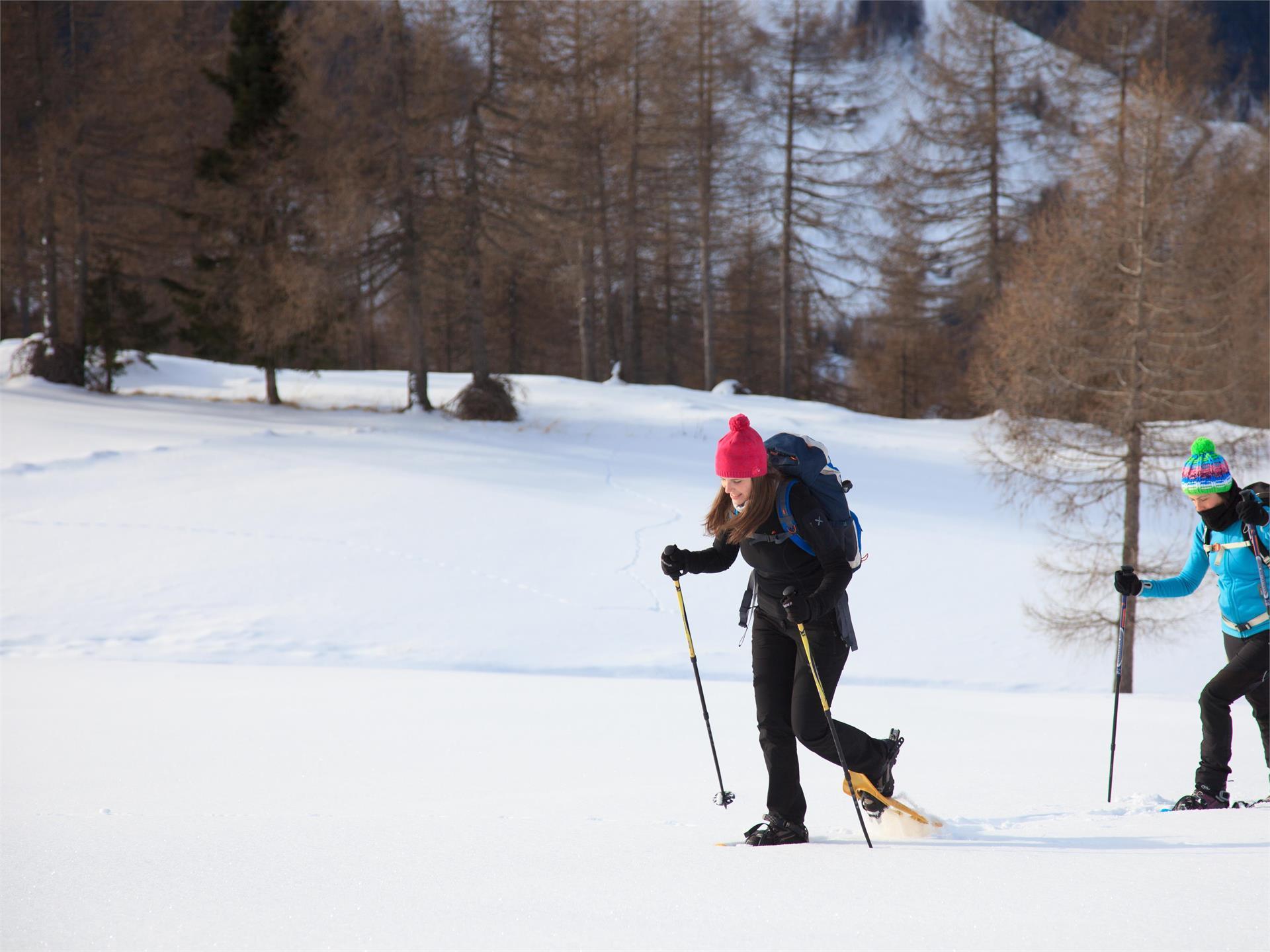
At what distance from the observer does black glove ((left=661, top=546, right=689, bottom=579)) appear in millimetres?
4266

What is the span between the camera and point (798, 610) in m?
3.85

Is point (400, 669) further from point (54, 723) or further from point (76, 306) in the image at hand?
point (76, 306)

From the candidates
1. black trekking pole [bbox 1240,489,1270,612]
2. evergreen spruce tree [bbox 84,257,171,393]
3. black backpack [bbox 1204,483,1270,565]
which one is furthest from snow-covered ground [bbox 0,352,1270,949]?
evergreen spruce tree [bbox 84,257,171,393]

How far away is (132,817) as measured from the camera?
4180 millimetres

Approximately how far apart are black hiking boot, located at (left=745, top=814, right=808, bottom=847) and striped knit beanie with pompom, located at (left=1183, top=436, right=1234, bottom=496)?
2.50m

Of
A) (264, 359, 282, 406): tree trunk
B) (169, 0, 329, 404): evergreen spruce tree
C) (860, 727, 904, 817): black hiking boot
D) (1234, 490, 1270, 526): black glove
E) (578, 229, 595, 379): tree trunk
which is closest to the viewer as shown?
(860, 727, 904, 817): black hiking boot

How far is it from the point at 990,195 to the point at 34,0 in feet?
83.0

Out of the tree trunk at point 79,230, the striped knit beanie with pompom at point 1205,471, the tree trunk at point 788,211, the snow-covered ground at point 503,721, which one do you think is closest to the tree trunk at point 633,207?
the tree trunk at point 788,211

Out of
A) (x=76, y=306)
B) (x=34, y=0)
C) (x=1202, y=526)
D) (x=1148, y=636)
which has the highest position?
(x=34, y=0)

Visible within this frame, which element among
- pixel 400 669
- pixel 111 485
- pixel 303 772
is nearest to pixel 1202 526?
pixel 303 772

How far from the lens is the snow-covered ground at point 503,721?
299 centimetres

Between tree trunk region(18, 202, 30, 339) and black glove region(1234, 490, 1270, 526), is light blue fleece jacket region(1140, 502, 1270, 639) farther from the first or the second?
tree trunk region(18, 202, 30, 339)

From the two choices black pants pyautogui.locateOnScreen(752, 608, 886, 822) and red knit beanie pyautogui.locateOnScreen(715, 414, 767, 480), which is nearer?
red knit beanie pyautogui.locateOnScreen(715, 414, 767, 480)

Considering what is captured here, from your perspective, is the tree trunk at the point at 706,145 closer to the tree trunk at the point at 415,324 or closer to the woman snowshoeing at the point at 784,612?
the tree trunk at the point at 415,324
